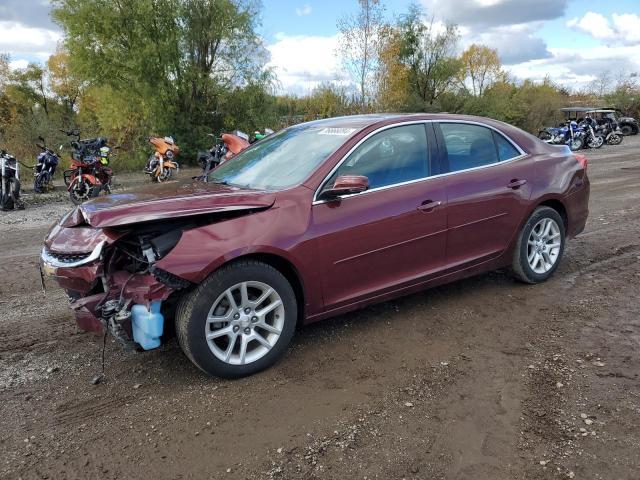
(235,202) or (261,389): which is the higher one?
(235,202)

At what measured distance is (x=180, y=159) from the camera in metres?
20.6

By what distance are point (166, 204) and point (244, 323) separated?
93 centimetres

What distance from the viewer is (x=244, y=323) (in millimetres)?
3385

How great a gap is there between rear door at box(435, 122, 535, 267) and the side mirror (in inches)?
39.5

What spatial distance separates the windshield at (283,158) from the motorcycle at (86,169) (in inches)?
313

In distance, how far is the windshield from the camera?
3.90 metres

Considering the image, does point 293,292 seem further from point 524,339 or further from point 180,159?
point 180,159

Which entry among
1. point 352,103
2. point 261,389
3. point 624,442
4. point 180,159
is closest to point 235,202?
point 261,389

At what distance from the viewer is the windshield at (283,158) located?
3.90m

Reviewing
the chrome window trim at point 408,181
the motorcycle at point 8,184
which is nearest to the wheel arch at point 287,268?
the chrome window trim at point 408,181

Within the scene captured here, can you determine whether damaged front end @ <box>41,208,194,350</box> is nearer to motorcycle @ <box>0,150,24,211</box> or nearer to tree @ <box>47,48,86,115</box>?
motorcycle @ <box>0,150,24,211</box>

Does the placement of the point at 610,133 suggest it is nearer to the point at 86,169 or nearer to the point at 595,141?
the point at 595,141

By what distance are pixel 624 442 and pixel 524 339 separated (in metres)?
1.26

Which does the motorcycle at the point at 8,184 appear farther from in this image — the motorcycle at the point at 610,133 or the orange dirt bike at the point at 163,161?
the motorcycle at the point at 610,133
